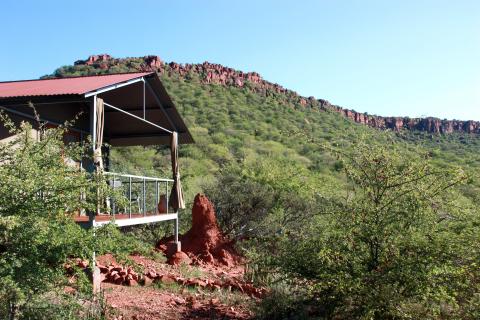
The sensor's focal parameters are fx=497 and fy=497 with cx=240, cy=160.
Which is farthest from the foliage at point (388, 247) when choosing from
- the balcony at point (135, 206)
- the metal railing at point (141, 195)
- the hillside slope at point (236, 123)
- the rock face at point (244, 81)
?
the rock face at point (244, 81)

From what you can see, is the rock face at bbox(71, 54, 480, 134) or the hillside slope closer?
the hillside slope

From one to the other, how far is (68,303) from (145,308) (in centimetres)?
232

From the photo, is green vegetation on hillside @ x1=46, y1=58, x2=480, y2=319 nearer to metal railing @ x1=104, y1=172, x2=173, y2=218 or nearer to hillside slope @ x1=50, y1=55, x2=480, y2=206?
metal railing @ x1=104, y1=172, x2=173, y2=218

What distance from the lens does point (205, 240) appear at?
44.6 feet

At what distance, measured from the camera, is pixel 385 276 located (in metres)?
6.12

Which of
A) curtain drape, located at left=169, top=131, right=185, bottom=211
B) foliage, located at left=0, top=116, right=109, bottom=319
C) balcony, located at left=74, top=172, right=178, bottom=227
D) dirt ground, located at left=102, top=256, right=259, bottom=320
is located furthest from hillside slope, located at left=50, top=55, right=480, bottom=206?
foliage, located at left=0, top=116, right=109, bottom=319

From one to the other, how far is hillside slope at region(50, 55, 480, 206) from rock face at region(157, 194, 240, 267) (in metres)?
3.76

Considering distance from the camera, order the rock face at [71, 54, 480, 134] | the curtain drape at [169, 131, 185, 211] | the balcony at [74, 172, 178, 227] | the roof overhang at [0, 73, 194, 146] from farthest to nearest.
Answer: the rock face at [71, 54, 480, 134] < the curtain drape at [169, 131, 185, 211] < the balcony at [74, 172, 178, 227] < the roof overhang at [0, 73, 194, 146]

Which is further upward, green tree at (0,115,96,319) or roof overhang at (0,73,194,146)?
roof overhang at (0,73,194,146)

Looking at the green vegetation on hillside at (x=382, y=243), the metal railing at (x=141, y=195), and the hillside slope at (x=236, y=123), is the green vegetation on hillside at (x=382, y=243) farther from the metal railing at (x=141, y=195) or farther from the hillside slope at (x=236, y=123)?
the hillside slope at (x=236, y=123)

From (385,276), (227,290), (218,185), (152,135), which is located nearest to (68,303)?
(385,276)

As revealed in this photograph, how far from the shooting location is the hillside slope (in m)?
29.7

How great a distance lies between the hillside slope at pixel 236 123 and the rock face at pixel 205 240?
3764mm

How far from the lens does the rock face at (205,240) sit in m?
13.2
